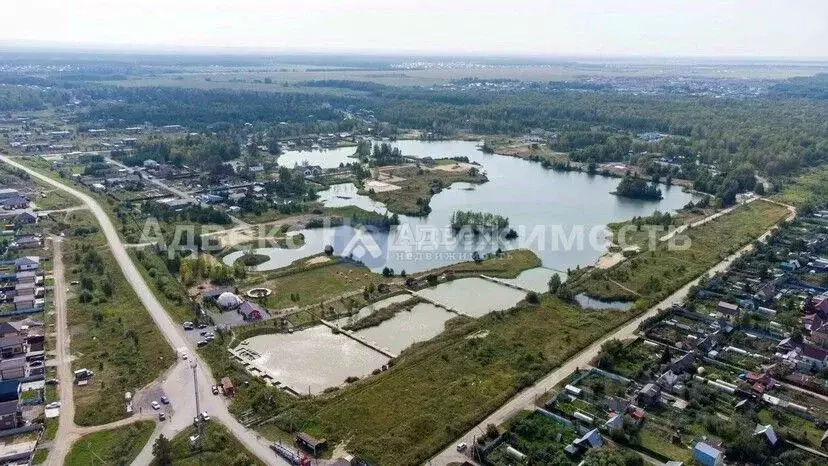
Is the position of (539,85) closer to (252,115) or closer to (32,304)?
(252,115)

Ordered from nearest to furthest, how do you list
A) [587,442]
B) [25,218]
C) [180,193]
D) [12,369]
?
[587,442]
[12,369]
[25,218]
[180,193]

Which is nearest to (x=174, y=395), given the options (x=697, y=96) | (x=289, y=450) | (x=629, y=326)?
(x=289, y=450)

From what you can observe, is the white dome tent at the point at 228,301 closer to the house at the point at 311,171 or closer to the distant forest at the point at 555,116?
the house at the point at 311,171

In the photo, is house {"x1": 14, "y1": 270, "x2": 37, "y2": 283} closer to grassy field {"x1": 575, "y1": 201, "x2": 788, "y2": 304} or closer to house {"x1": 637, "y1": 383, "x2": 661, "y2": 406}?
grassy field {"x1": 575, "y1": 201, "x2": 788, "y2": 304}

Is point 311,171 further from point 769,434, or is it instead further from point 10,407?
point 769,434

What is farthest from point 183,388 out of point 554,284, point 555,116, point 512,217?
point 555,116

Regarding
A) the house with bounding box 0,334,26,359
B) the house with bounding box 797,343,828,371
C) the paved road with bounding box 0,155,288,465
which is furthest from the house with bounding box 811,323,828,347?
the house with bounding box 0,334,26,359
